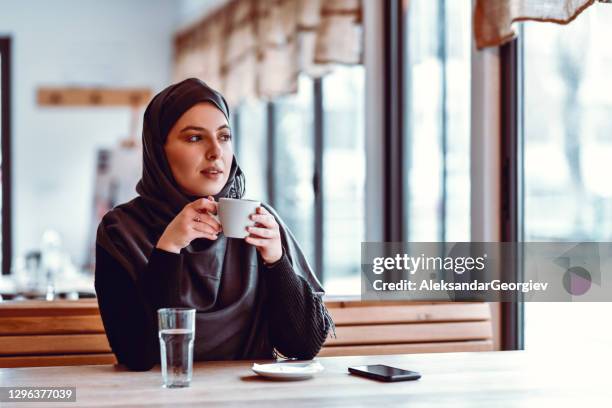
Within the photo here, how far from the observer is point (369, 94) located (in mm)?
3814

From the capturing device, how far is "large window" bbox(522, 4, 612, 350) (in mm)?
2510

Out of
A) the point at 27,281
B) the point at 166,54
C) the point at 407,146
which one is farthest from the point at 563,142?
the point at 166,54

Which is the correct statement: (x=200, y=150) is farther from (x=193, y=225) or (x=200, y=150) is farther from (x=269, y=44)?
(x=269, y=44)

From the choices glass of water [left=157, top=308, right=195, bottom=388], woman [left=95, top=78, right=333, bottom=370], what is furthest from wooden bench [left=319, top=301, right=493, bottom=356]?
glass of water [left=157, top=308, right=195, bottom=388]

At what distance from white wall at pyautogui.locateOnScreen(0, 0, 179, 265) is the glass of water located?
18.4 feet

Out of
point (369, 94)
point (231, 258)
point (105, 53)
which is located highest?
point (105, 53)

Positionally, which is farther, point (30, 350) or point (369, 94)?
point (369, 94)

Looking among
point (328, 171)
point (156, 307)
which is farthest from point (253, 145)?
point (156, 307)

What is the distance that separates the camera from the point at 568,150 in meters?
2.70

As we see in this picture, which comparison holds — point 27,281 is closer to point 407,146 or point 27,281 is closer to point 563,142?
point 407,146

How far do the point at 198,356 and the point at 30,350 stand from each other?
461 millimetres

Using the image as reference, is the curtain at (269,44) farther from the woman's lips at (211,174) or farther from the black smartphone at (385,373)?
the black smartphone at (385,373)

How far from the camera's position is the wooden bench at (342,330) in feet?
6.50

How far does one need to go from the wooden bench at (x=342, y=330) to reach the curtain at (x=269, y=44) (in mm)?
1804
